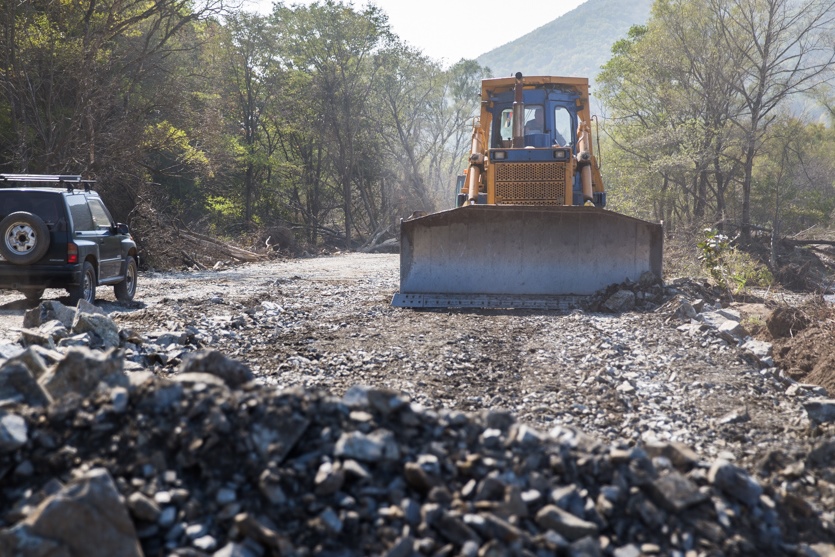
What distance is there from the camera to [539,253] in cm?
1169

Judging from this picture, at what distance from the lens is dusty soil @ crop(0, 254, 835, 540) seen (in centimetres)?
527

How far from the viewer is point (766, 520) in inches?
144

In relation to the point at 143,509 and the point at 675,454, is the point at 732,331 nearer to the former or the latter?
the point at 675,454

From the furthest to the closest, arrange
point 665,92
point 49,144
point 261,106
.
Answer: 1. point 261,106
2. point 665,92
3. point 49,144

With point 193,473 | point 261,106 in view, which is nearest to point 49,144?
point 193,473

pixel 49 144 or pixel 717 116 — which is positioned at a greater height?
pixel 717 116

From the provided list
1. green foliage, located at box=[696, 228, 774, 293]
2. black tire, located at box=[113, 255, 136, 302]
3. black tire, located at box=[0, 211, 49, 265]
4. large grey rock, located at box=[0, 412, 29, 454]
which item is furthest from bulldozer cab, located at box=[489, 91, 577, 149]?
large grey rock, located at box=[0, 412, 29, 454]

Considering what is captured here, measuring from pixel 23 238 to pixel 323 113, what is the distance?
31.0 m

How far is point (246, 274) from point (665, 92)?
22732 millimetres

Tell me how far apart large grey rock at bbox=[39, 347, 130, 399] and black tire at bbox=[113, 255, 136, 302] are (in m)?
8.87

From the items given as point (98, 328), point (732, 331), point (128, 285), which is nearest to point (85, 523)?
point (98, 328)

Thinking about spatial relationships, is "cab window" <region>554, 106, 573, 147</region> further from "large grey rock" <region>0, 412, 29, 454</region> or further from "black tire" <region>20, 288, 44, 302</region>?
"large grey rock" <region>0, 412, 29, 454</region>

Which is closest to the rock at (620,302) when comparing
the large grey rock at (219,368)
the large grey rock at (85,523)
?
the large grey rock at (219,368)

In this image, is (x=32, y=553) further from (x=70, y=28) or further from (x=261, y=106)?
(x=261, y=106)
